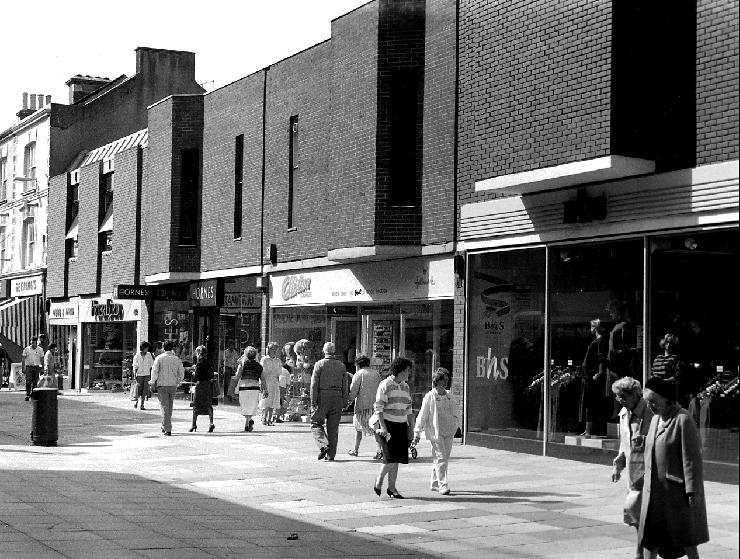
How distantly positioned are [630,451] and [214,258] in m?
22.9

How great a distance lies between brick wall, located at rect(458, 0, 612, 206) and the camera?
1210cm

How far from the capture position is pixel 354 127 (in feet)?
68.5

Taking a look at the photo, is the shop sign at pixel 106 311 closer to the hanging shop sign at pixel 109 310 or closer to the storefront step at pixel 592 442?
the hanging shop sign at pixel 109 310

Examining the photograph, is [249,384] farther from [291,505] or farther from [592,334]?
[291,505]

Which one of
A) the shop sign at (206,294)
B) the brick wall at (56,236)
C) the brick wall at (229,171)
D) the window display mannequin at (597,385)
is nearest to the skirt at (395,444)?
the window display mannequin at (597,385)

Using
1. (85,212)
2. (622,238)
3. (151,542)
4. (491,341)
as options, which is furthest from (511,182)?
(85,212)

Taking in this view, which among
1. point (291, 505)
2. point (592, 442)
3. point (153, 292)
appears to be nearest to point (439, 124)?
point (592, 442)

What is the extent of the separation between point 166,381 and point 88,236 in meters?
19.1

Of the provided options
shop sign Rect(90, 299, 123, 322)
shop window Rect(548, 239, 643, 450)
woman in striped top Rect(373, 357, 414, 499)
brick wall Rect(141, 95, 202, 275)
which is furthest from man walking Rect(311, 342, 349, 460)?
shop sign Rect(90, 299, 123, 322)

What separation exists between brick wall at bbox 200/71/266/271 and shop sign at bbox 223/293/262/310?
76 centimetres

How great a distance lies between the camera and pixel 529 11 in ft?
17.3

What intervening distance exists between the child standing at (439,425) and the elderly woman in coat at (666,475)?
6518mm

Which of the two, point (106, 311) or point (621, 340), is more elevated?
point (106, 311)

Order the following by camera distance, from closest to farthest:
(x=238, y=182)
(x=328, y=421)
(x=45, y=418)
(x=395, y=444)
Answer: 1. (x=395, y=444)
2. (x=328, y=421)
3. (x=45, y=418)
4. (x=238, y=182)
